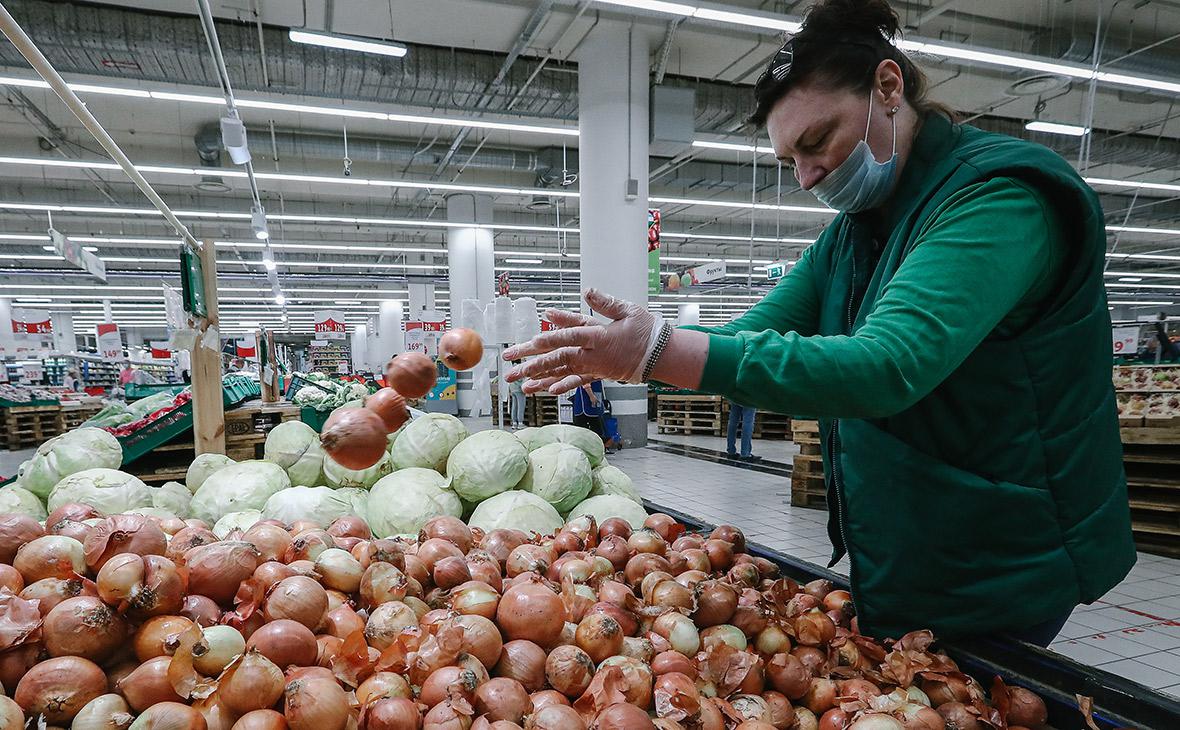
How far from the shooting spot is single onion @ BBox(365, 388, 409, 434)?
1.61 metres

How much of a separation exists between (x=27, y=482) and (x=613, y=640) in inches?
124

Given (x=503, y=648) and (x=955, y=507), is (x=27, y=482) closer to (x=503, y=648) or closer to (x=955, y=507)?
(x=503, y=648)

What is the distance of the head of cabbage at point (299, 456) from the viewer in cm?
296

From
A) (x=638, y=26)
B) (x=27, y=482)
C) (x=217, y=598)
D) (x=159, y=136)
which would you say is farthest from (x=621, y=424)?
(x=159, y=136)

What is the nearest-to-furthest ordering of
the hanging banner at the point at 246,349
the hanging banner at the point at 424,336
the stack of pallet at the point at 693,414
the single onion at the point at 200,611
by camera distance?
the single onion at the point at 200,611, the stack of pallet at the point at 693,414, the hanging banner at the point at 424,336, the hanging banner at the point at 246,349

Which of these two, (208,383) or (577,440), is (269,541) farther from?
(208,383)

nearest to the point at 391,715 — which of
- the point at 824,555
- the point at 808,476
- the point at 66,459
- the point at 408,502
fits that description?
the point at 408,502

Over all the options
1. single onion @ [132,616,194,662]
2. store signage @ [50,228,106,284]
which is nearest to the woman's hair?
single onion @ [132,616,194,662]

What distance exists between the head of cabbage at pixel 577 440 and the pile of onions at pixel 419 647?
1480 millimetres

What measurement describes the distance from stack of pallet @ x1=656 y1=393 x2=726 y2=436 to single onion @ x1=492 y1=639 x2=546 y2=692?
34.8 feet

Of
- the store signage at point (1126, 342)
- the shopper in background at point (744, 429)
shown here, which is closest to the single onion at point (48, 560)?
the shopper in background at point (744, 429)

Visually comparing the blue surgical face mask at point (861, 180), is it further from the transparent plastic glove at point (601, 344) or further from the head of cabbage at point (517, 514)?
the head of cabbage at point (517, 514)

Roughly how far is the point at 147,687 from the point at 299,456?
6.71 ft

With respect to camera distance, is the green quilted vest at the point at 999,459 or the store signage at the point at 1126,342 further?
the store signage at the point at 1126,342
